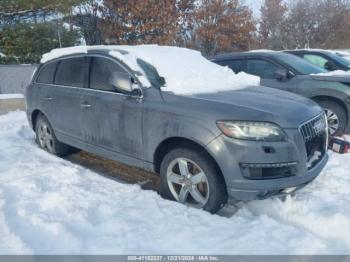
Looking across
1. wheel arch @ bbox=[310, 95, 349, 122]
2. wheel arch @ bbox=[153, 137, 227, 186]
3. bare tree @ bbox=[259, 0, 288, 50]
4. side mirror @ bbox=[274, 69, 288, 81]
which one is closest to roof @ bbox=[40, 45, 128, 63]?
wheel arch @ bbox=[153, 137, 227, 186]

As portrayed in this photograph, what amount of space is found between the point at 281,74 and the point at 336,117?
1.22 m

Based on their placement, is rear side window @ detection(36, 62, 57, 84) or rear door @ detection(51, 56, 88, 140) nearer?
rear door @ detection(51, 56, 88, 140)

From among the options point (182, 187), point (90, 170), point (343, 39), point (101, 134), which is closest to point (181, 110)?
point (182, 187)

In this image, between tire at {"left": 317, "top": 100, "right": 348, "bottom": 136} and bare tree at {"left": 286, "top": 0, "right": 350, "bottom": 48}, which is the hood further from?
bare tree at {"left": 286, "top": 0, "right": 350, "bottom": 48}

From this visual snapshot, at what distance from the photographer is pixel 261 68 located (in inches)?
278

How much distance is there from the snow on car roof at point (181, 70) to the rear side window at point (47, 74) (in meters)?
0.32

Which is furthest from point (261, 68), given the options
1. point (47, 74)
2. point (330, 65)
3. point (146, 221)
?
point (146, 221)

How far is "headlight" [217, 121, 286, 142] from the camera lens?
3.28 metres

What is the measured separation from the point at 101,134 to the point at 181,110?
1.31 m

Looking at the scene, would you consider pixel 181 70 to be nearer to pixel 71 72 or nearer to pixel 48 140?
pixel 71 72

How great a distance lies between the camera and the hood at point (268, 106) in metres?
3.35

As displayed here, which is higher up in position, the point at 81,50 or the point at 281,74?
the point at 81,50

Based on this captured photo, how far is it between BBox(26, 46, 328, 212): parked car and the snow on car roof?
13 millimetres

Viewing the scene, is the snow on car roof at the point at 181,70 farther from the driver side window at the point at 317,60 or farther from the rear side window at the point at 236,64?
the driver side window at the point at 317,60
